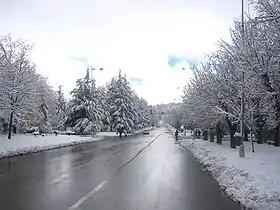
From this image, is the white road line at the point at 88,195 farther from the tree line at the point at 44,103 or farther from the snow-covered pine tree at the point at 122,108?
the snow-covered pine tree at the point at 122,108

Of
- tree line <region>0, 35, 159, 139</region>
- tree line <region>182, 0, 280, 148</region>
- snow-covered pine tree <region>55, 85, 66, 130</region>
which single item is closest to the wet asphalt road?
tree line <region>182, 0, 280, 148</region>

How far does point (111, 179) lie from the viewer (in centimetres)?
1409

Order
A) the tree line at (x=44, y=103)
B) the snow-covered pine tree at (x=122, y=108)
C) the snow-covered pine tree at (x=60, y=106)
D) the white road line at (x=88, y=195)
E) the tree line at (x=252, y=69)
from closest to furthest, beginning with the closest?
1. the white road line at (x=88, y=195)
2. the tree line at (x=252, y=69)
3. the tree line at (x=44, y=103)
4. the snow-covered pine tree at (x=122, y=108)
5. the snow-covered pine tree at (x=60, y=106)

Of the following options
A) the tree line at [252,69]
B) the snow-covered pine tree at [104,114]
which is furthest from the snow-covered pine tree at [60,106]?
the tree line at [252,69]

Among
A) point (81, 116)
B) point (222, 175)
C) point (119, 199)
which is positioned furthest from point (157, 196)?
point (81, 116)

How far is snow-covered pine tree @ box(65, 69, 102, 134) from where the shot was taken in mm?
68312

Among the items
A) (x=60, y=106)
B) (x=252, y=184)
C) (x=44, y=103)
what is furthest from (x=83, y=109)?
(x=252, y=184)

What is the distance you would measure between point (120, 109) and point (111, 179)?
6749cm

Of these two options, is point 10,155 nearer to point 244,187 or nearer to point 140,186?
point 140,186

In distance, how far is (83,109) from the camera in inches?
2726

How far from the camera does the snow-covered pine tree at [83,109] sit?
68.3 metres

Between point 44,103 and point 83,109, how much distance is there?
674 centimetres

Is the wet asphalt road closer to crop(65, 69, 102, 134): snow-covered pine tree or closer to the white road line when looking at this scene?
the white road line

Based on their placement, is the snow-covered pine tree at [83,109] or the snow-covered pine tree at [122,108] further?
the snow-covered pine tree at [122,108]
